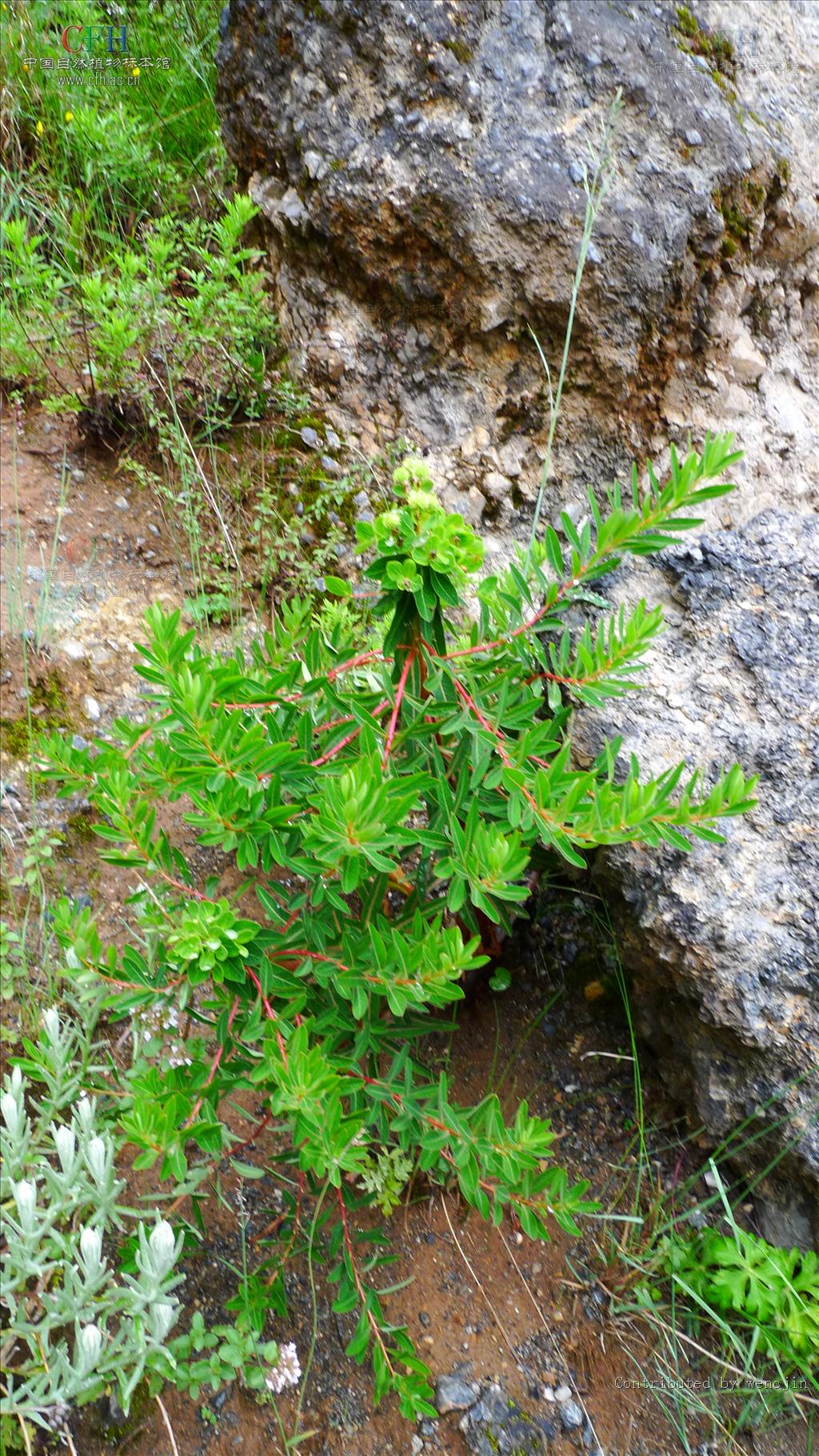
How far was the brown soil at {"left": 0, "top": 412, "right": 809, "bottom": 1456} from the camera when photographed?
2072 mm

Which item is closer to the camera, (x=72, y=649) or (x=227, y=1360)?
(x=227, y=1360)

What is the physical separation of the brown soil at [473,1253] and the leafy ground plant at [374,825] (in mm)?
146

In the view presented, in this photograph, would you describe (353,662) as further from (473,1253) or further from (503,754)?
(473,1253)

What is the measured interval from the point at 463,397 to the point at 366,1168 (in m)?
2.26

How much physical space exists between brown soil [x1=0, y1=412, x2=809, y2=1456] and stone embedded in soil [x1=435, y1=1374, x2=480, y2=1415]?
0.02 metres

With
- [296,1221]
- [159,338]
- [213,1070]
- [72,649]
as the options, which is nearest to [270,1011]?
[213,1070]

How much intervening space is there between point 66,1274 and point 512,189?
296 centimetres

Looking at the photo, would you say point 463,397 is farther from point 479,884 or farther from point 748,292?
point 479,884

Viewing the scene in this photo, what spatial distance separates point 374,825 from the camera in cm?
157

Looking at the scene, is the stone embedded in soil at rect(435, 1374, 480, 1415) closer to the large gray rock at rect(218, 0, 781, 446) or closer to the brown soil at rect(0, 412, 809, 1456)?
the brown soil at rect(0, 412, 809, 1456)

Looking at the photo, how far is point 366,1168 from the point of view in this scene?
2.19 meters

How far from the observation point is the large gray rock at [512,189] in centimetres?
291

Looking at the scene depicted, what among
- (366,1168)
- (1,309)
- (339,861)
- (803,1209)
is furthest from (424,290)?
(803,1209)

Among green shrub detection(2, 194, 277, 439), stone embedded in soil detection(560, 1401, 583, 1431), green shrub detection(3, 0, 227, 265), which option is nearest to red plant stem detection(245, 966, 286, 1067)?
stone embedded in soil detection(560, 1401, 583, 1431)
